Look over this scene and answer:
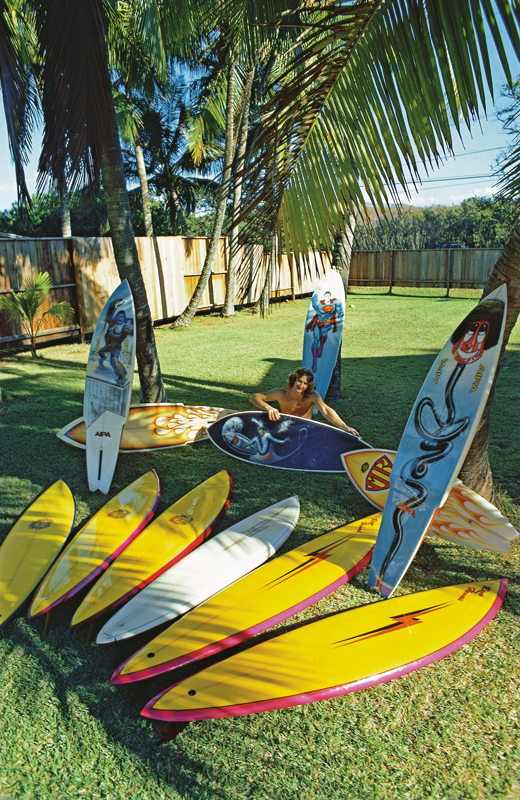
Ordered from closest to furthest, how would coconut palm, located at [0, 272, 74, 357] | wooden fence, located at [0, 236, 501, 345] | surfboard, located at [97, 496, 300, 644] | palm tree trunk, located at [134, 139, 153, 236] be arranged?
surfboard, located at [97, 496, 300, 644]
coconut palm, located at [0, 272, 74, 357]
wooden fence, located at [0, 236, 501, 345]
palm tree trunk, located at [134, 139, 153, 236]

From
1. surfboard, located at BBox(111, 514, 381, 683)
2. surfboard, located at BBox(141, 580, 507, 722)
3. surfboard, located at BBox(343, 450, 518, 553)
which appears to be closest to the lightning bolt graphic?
surfboard, located at BBox(141, 580, 507, 722)

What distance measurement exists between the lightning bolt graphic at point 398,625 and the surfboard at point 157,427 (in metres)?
2.76

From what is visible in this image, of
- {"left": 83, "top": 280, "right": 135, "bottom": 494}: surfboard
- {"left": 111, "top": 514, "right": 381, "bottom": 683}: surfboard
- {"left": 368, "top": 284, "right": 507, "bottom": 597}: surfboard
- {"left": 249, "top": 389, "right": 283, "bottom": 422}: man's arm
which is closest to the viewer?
{"left": 111, "top": 514, "right": 381, "bottom": 683}: surfboard

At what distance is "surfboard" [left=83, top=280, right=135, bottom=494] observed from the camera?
4176 millimetres

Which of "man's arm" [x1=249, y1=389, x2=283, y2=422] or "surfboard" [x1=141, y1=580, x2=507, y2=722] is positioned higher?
"man's arm" [x1=249, y1=389, x2=283, y2=422]

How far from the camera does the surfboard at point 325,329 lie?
580 cm

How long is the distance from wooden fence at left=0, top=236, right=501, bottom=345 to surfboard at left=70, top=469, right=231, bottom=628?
1430 millimetres

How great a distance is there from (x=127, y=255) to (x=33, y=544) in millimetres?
2929

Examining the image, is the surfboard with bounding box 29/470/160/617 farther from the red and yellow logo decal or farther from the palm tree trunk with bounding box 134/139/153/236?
the palm tree trunk with bounding box 134/139/153/236

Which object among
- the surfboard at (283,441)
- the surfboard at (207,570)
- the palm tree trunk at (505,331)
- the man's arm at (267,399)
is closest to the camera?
the surfboard at (207,570)

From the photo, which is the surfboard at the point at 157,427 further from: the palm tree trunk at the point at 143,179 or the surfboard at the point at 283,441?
the palm tree trunk at the point at 143,179

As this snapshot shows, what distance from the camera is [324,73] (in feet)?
7.23

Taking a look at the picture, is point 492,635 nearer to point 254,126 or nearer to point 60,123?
point 254,126

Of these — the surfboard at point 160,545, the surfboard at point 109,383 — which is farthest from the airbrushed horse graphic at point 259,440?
the surfboard at point 109,383
